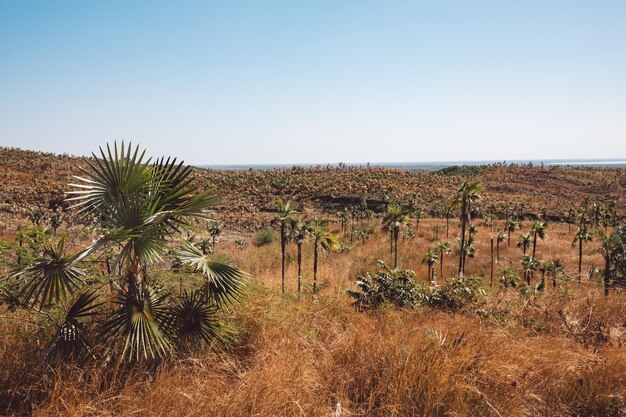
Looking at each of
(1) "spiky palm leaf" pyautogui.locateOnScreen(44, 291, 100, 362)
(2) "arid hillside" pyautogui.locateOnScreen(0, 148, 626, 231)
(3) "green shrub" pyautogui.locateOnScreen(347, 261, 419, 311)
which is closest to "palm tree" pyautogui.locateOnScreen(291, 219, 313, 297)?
(2) "arid hillside" pyautogui.locateOnScreen(0, 148, 626, 231)

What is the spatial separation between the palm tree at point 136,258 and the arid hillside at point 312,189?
31.1 metres

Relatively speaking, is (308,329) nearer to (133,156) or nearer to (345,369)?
(345,369)

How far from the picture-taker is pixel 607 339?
5.08 meters

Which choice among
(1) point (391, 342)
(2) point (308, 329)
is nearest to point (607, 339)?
(1) point (391, 342)

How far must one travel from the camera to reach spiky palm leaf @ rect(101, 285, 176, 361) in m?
4.07

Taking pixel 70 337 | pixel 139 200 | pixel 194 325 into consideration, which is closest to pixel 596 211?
pixel 194 325

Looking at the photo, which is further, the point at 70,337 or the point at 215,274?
the point at 215,274

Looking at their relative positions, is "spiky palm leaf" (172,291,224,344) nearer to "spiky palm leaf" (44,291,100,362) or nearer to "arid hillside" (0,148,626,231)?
"spiky palm leaf" (44,291,100,362)

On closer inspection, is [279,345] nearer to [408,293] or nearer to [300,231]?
[408,293]

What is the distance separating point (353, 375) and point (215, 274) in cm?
225

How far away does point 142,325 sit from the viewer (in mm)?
4168

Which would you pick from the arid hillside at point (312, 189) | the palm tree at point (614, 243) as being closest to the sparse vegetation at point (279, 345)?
the palm tree at point (614, 243)

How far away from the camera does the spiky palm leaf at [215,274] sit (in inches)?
187

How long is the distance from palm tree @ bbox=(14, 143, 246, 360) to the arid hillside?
31.1 m
